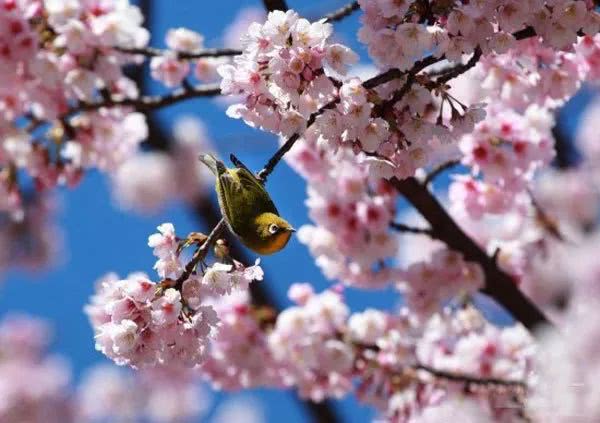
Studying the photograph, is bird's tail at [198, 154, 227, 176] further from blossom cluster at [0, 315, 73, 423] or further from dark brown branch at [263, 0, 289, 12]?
blossom cluster at [0, 315, 73, 423]

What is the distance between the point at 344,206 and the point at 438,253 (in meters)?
0.42

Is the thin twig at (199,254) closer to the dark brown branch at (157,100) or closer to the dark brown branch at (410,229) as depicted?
the dark brown branch at (157,100)

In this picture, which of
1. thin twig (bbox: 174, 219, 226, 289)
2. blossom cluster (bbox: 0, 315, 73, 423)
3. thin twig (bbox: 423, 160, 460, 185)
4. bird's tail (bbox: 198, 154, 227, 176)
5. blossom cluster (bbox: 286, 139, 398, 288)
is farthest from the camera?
blossom cluster (bbox: 0, 315, 73, 423)

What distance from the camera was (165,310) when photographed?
90.3 inches

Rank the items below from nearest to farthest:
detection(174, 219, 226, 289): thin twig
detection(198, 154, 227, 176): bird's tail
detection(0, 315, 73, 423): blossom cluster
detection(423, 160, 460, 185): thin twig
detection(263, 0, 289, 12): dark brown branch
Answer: detection(174, 219, 226, 289): thin twig
detection(198, 154, 227, 176): bird's tail
detection(263, 0, 289, 12): dark brown branch
detection(423, 160, 460, 185): thin twig
detection(0, 315, 73, 423): blossom cluster

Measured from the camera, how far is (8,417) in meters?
9.38

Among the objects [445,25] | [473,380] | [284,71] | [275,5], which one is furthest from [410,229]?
[284,71]

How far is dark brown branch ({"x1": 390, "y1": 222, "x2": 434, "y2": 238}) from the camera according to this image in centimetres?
365

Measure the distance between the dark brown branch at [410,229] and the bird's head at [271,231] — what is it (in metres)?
1.34

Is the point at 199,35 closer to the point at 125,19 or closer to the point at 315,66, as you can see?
the point at 125,19

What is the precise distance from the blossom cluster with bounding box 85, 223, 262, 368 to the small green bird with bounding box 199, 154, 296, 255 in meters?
0.08

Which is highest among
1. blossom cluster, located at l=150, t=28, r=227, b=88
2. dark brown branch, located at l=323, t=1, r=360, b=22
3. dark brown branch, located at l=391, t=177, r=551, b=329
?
blossom cluster, located at l=150, t=28, r=227, b=88

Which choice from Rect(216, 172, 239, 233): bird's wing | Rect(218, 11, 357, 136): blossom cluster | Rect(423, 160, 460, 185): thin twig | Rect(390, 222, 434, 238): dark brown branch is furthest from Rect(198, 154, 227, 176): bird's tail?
Rect(390, 222, 434, 238): dark brown branch

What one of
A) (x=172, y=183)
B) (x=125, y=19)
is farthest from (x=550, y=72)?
(x=172, y=183)
